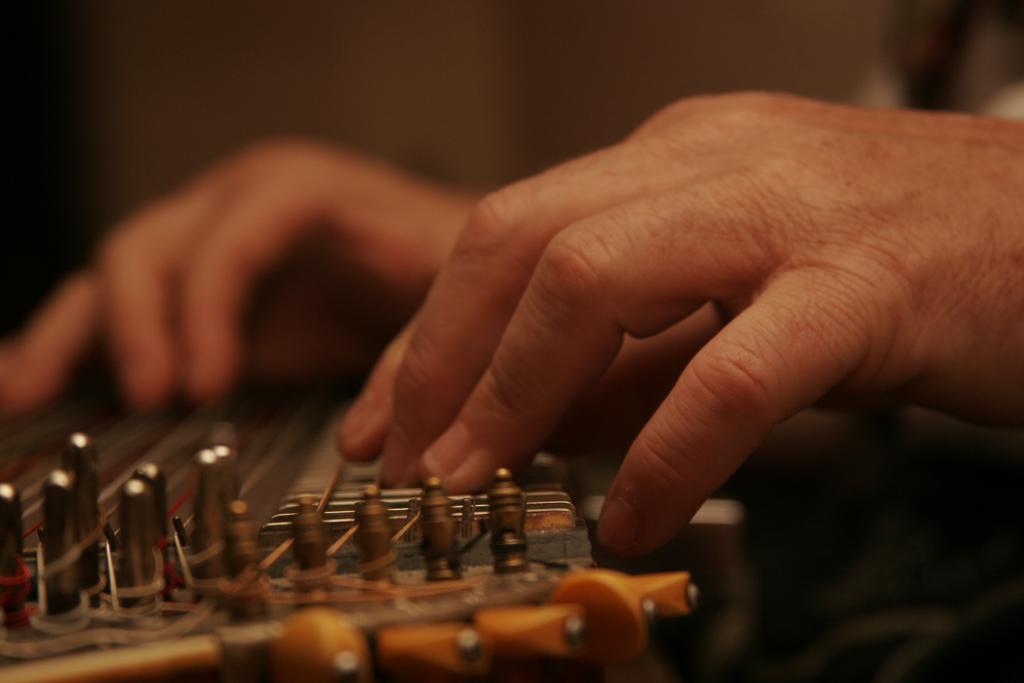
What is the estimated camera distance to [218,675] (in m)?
0.39

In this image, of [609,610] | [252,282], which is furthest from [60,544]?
[252,282]

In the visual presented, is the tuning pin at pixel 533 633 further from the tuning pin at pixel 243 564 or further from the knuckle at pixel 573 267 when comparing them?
the knuckle at pixel 573 267

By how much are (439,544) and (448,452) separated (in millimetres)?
238

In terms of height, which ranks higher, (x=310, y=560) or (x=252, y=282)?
(x=310, y=560)

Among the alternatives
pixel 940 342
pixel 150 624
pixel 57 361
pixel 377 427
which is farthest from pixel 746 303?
pixel 57 361

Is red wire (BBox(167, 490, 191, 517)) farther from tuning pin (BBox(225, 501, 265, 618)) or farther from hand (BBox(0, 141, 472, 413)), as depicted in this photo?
hand (BBox(0, 141, 472, 413))

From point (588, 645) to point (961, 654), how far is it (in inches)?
23.8

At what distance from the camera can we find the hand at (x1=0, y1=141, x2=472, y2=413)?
1.49 meters

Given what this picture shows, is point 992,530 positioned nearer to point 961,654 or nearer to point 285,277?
point 961,654

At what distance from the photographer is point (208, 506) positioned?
515 mm

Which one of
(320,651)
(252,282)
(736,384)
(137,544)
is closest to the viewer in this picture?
(320,651)

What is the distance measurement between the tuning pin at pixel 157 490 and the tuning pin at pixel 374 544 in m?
0.11

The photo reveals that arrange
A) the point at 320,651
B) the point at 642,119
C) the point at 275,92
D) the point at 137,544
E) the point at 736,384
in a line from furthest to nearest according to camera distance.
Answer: the point at 275,92
the point at 642,119
the point at 736,384
the point at 137,544
the point at 320,651

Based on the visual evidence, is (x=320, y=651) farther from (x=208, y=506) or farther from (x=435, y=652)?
(x=208, y=506)
